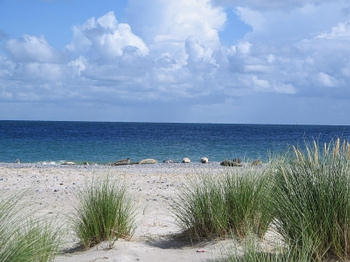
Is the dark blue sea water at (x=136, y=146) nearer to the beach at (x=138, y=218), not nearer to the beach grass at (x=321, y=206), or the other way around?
the beach grass at (x=321, y=206)

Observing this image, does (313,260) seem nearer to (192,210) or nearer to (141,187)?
(192,210)

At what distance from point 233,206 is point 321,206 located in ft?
5.16

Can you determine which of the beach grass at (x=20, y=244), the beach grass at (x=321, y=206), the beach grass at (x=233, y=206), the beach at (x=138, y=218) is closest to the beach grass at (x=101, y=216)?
the beach at (x=138, y=218)

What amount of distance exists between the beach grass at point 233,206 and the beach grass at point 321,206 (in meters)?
1.01

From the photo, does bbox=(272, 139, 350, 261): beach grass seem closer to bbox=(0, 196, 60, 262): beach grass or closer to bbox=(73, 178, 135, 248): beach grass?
bbox=(73, 178, 135, 248): beach grass

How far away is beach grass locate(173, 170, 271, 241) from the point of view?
21.4 feet

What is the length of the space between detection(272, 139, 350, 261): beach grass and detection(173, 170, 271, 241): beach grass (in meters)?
1.01

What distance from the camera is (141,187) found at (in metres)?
13.5

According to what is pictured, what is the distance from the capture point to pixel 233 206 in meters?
6.60

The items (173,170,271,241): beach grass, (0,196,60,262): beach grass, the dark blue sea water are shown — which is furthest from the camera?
the dark blue sea water

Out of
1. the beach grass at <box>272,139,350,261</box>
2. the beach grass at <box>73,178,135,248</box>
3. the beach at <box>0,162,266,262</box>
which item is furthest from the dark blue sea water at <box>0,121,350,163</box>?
the beach grass at <box>73,178,135,248</box>

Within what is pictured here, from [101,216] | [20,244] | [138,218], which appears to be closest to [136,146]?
[138,218]

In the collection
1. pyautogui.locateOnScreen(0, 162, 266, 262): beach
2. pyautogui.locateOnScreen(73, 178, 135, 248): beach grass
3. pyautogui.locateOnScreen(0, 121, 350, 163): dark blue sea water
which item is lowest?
pyautogui.locateOnScreen(0, 121, 350, 163): dark blue sea water

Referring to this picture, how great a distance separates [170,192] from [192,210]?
5.86 m
